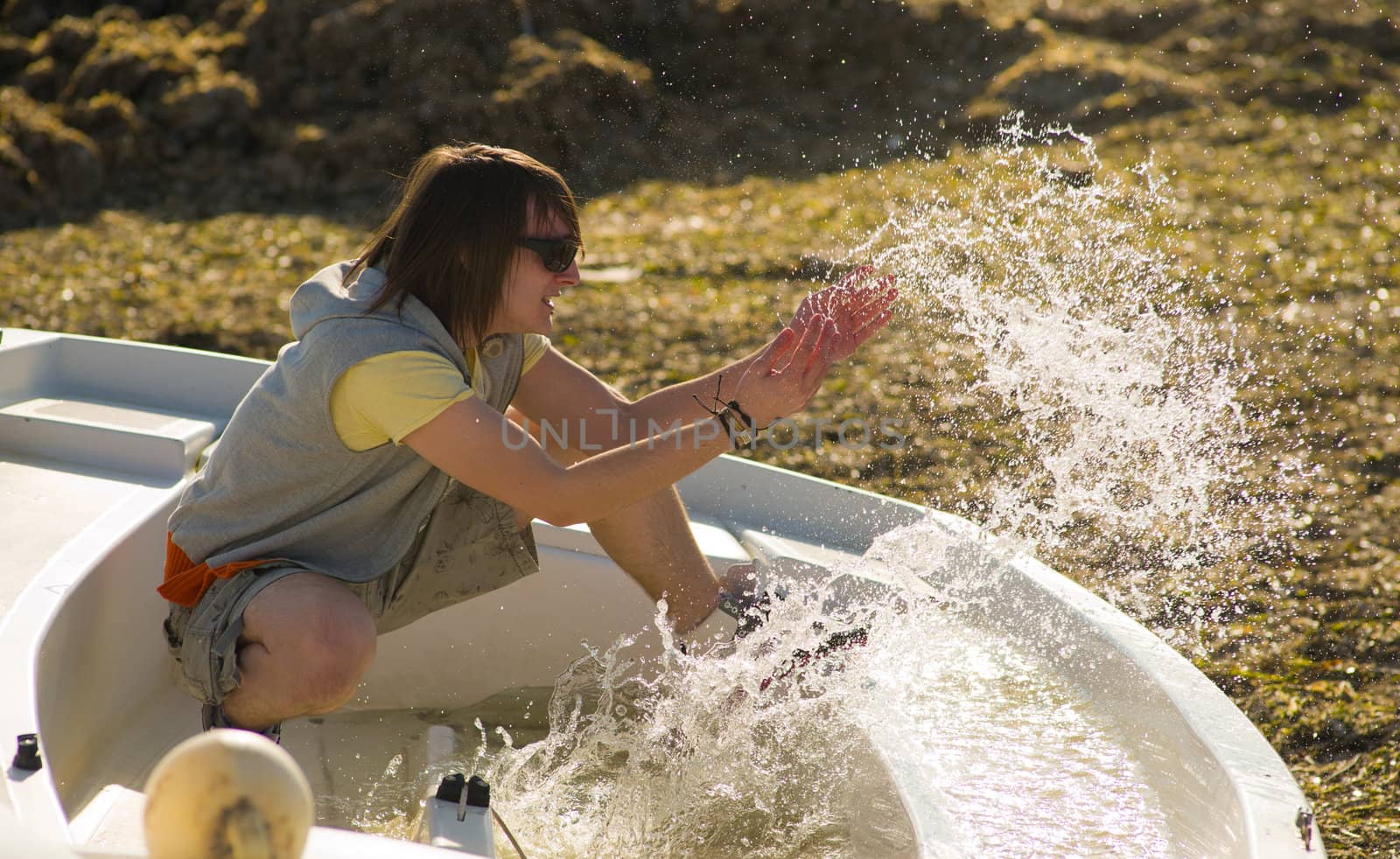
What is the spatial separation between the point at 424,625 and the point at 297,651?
0.63 meters

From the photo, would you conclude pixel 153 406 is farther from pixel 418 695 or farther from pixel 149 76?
pixel 149 76

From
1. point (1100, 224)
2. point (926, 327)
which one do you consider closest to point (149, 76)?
point (926, 327)

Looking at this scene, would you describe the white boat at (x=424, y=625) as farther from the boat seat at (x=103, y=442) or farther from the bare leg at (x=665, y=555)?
the bare leg at (x=665, y=555)

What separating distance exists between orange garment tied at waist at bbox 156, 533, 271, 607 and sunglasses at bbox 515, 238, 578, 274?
557 millimetres

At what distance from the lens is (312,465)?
67.0 inches

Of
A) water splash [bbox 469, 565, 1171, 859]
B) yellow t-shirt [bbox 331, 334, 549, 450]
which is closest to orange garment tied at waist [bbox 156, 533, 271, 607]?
yellow t-shirt [bbox 331, 334, 549, 450]

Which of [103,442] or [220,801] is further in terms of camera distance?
[103,442]

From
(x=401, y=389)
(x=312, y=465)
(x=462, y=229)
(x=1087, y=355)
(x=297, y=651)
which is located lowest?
(x=297, y=651)

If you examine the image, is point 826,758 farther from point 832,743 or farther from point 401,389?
point 401,389

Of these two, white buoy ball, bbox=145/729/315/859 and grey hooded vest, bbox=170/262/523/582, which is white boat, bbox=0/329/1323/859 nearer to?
grey hooded vest, bbox=170/262/523/582

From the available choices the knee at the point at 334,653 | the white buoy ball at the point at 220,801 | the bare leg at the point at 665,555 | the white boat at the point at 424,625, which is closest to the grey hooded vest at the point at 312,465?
the knee at the point at 334,653

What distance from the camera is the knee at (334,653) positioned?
1.60m

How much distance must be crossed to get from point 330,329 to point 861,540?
1.14m

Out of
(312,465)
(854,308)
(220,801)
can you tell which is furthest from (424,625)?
(220,801)
